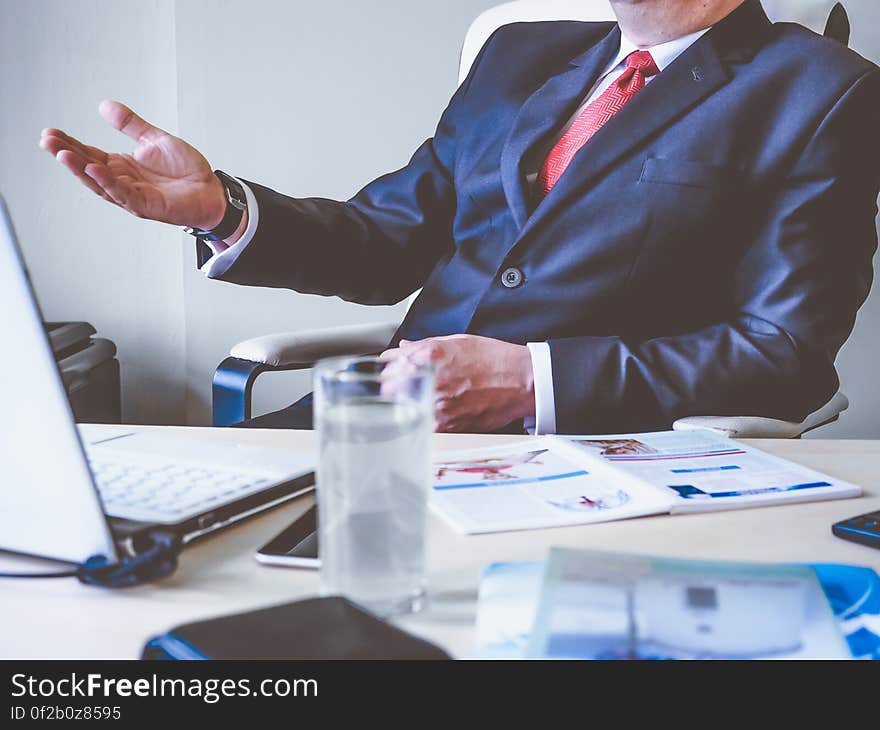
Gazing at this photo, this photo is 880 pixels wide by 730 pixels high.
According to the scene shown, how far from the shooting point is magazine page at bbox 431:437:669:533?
2.37ft

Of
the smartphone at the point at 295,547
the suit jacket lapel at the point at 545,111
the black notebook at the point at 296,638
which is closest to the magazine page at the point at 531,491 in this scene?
the smartphone at the point at 295,547

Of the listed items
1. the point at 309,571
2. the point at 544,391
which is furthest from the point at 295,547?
the point at 544,391

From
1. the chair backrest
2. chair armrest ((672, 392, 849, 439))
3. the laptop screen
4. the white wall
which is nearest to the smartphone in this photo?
the laptop screen

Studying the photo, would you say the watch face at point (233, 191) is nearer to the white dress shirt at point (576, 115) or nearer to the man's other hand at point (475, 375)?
the white dress shirt at point (576, 115)

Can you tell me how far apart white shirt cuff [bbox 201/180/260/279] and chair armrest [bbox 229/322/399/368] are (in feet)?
0.42

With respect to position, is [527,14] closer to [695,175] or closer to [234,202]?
[695,175]

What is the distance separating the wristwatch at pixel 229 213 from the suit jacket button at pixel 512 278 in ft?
1.34

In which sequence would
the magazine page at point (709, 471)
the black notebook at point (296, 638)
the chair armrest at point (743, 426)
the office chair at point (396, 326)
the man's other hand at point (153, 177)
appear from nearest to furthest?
the black notebook at point (296, 638) < the magazine page at point (709, 471) < the chair armrest at point (743, 426) < the man's other hand at point (153, 177) < the office chair at point (396, 326)

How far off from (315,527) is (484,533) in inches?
4.9

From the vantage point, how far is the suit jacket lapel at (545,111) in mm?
1475

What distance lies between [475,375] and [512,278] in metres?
0.22

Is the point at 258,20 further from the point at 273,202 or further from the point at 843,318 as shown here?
the point at 843,318

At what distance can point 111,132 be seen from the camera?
240cm

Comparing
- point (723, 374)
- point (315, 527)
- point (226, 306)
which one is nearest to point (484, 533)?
point (315, 527)
